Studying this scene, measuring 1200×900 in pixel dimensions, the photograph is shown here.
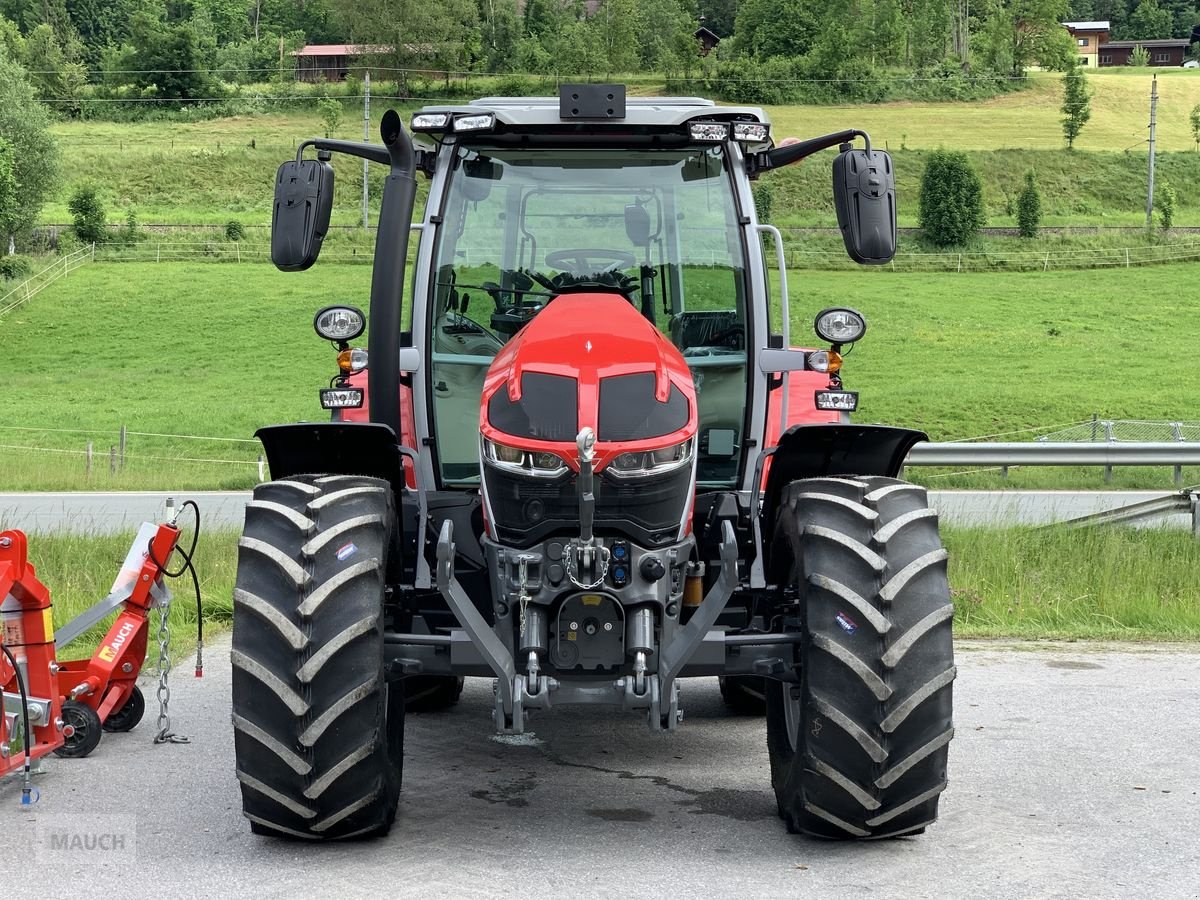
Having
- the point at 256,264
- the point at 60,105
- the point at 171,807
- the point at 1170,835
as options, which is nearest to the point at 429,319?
the point at 171,807

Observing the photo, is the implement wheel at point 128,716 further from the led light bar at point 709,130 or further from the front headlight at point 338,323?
the led light bar at point 709,130

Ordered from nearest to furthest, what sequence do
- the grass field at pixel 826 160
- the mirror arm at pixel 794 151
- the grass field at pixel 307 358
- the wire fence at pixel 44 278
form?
the mirror arm at pixel 794 151
the grass field at pixel 307 358
the wire fence at pixel 44 278
the grass field at pixel 826 160

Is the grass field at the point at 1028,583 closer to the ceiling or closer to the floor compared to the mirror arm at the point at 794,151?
closer to the floor

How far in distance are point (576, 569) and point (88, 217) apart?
2445 inches

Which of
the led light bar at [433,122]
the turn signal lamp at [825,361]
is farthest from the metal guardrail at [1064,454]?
the led light bar at [433,122]

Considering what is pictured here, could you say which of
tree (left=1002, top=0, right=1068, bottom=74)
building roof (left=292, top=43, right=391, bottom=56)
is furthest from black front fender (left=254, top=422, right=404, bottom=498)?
building roof (left=292, top=43, right=391, bottom=56)

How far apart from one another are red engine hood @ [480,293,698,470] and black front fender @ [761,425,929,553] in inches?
17.5

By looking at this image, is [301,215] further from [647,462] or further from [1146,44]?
[1146,44]

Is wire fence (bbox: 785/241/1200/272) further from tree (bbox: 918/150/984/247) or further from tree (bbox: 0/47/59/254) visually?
tree (bbox: 0/47/59/254)

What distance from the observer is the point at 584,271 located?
252 inches

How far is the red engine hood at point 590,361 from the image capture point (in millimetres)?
5105

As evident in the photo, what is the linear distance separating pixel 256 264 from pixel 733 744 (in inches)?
2182

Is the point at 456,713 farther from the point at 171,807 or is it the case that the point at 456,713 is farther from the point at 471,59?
the point at 471,59

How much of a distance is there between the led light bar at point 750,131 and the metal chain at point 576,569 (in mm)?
1976
